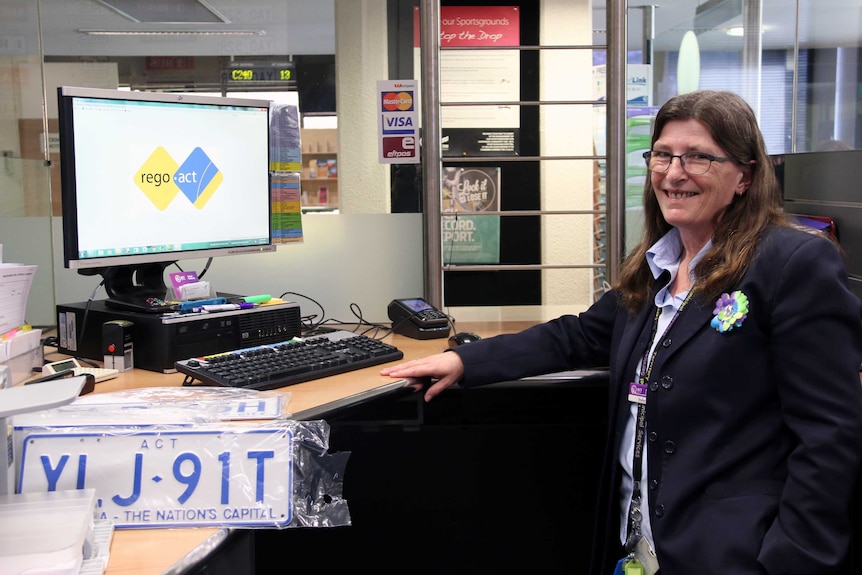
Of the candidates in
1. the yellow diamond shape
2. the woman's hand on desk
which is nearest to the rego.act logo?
the yellow diamond shape

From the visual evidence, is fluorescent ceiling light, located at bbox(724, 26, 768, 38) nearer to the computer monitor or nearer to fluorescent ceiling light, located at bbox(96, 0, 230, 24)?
fluorescent ceiling light, located at bbox(96, 0, 230, 24)

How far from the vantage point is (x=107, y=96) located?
171 centimetres

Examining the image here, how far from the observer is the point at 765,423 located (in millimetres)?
1293

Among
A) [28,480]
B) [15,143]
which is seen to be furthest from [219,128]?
[28,480]

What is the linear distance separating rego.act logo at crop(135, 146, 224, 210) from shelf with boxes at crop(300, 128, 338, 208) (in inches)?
18.9

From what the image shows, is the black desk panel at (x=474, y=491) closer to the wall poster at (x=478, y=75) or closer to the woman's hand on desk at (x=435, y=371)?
the woman's hand on desk at (x=435, y=371)

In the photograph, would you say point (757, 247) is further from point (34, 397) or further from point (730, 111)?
Answer: point (34, 397)

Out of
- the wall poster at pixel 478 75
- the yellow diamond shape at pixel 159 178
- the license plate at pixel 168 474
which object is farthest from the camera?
the wall poster at pixel 478 75

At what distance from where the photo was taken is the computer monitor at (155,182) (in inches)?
66.1

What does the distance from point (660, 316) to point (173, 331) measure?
38.0 inches

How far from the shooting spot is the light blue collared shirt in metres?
1.44

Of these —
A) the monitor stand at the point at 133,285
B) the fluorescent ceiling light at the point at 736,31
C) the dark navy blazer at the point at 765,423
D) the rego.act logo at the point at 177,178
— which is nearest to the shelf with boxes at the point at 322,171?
the rego.act logo at the point at 177,178

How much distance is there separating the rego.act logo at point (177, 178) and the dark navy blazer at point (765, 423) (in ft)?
3.64

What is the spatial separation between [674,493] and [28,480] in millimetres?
956
